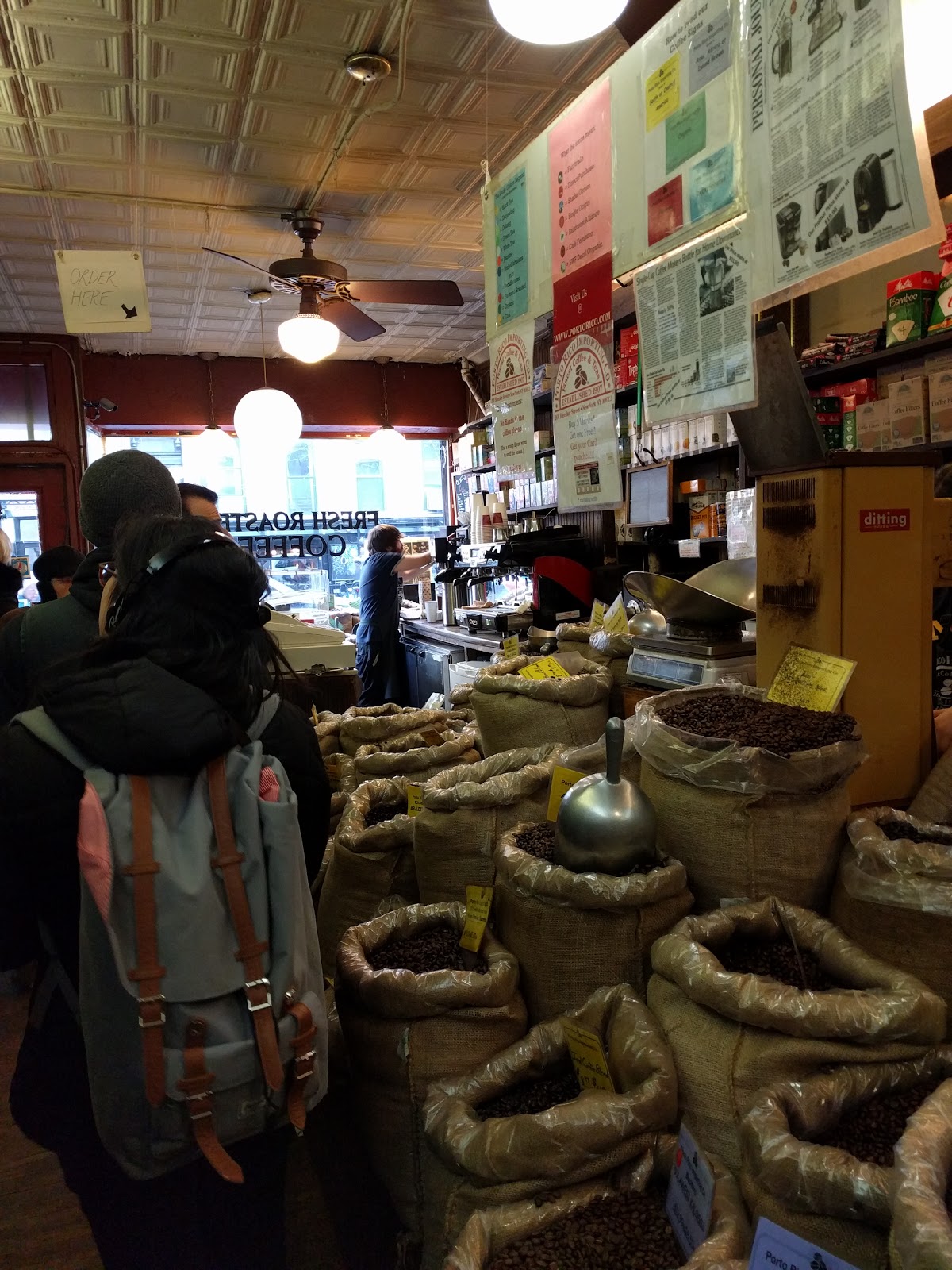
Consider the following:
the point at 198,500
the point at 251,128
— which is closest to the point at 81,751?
the point at 198,500

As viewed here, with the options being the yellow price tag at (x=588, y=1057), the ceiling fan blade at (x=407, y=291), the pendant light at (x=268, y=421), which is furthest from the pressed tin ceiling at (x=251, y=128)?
the yellow price tag at (x=588, y=1057)

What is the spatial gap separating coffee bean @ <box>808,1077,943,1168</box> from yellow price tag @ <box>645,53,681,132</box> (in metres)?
1.79

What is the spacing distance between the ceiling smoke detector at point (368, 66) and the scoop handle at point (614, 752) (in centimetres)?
338

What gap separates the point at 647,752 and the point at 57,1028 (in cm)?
108

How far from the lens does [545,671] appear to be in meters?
2.36

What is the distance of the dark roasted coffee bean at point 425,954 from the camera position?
5.12 ft

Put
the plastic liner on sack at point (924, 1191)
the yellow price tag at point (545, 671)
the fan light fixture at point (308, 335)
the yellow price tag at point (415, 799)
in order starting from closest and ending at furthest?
the plastic liner on sack at point (924, 1191) → the yellow price tag at point (415, 799) → the yellow price tag at point (545, 671) → the fan light fixture at point (308, 335)

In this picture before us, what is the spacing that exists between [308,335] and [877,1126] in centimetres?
474

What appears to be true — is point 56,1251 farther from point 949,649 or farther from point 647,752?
point 949,649

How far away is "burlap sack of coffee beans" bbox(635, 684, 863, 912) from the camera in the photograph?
1.39m

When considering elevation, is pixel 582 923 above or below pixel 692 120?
below

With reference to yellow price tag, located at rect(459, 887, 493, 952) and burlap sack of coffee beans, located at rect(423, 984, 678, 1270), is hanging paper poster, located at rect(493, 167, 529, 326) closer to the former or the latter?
yellow price tag, located at rect(459, 887, 493, 952)

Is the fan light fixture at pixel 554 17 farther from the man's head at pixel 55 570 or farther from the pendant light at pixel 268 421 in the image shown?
the pendant light at pixel 268 421

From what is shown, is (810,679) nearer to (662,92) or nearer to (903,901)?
(903,901)
